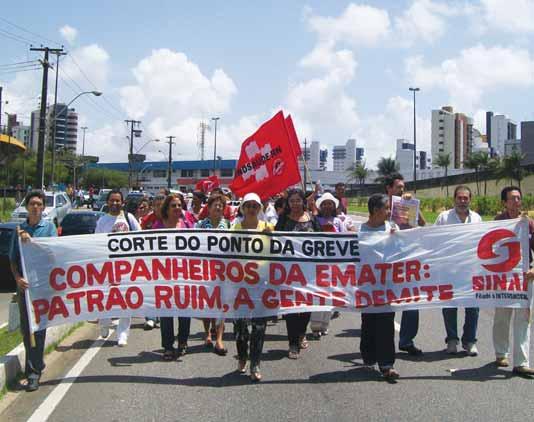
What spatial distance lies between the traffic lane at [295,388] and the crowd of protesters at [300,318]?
17cm

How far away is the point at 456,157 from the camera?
594ft

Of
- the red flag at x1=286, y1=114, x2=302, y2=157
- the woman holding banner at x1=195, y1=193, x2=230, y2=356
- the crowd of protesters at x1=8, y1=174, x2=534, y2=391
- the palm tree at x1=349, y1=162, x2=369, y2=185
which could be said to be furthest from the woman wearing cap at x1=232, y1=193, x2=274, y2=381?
the palm tree at x1=349, y1=162, x2=369, y2=185

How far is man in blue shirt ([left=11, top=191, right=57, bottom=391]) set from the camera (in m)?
6.18

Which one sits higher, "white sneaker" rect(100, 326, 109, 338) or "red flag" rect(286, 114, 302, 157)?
"red flag" rect(286, 114, 302, 157)

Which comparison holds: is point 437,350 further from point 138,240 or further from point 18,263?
point 18,263

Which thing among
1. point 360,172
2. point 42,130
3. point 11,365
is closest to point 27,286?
point 11,365

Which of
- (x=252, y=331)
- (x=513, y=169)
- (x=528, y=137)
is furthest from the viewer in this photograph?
(x=528, y=137)

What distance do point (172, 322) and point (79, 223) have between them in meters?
13.6

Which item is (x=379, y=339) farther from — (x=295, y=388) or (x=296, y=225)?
(x=296, y=225)

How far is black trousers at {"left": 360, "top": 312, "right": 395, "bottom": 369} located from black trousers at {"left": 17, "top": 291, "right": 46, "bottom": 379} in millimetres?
3239

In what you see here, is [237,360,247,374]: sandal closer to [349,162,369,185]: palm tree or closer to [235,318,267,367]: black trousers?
[235,318,267,367]: black trousers

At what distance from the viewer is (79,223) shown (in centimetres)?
2000

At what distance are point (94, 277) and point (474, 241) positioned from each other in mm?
4035

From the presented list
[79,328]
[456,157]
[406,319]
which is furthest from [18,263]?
[456,157]
